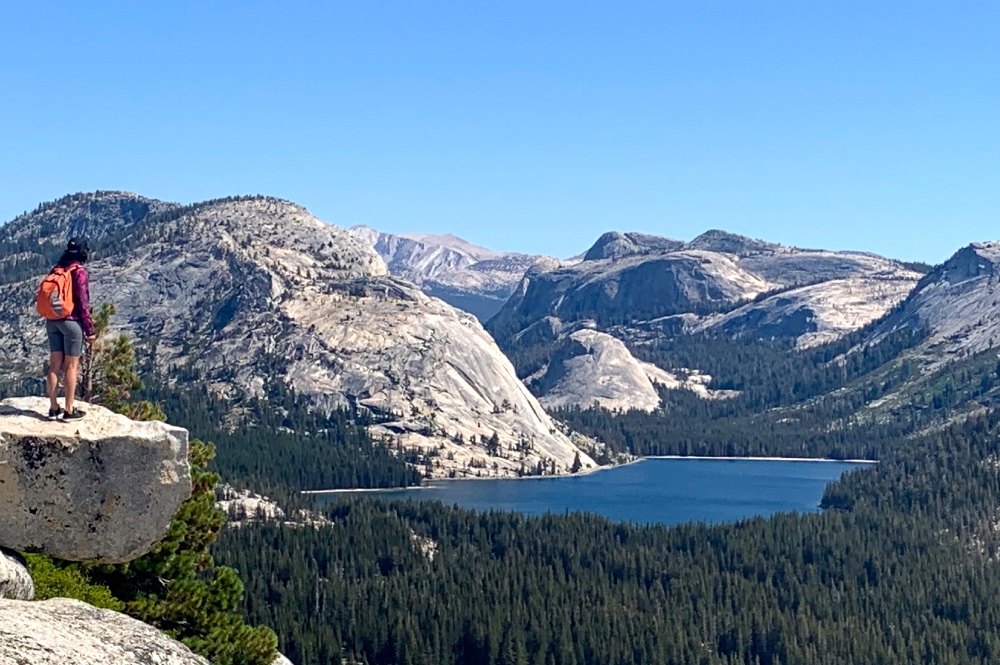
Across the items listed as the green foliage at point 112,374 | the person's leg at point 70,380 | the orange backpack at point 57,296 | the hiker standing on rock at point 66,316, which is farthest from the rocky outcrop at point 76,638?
the green foliage at point 112,374

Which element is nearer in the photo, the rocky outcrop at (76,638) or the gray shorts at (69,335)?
the rocky outcrop at (76,638)

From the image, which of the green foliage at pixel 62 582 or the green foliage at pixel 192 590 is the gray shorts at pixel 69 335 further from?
the green foliage at pixel 192 590

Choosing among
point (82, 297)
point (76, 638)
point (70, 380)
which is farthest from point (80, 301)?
point (76, 638)

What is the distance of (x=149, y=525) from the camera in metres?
33.2

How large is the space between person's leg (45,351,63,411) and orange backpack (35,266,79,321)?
1105 mm

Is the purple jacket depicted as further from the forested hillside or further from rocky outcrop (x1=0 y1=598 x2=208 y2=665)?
the forested hillside

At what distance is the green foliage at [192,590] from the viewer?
153ft

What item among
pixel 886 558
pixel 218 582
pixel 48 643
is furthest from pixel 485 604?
pixel 48 643

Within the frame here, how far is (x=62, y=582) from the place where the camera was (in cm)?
3781

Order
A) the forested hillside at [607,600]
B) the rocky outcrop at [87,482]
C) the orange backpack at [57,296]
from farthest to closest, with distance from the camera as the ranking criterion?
the forested hillside at [607,600]
the orange backpack at [57,296]
the rocky outcrop at [87,482]

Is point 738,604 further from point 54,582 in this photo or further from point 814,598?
point 54,582

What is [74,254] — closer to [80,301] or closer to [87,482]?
[80,301]

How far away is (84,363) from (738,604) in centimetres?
12676

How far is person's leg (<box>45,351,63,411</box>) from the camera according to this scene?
32.4 metres
